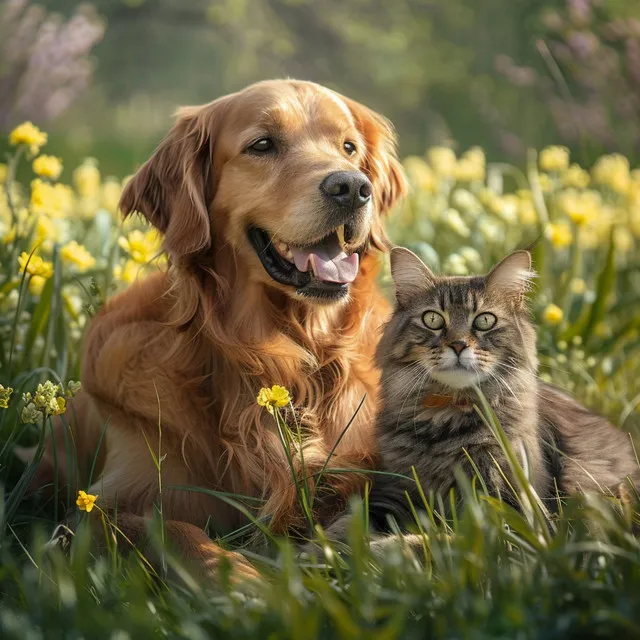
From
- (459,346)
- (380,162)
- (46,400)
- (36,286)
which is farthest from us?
(36,286)

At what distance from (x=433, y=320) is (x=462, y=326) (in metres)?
0.09

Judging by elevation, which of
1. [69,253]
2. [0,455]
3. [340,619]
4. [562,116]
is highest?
[562,116]

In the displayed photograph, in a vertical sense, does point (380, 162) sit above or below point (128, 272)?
above

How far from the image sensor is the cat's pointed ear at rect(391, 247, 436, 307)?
263 cm

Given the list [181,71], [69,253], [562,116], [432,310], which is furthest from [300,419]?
[181,71]

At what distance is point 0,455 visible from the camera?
259 centimetres

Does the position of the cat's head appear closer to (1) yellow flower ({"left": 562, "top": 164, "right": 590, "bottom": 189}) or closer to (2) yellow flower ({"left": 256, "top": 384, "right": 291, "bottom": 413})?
(2) yellow flower ({"left": 256, "top": 384, "right": 291, "bottom": 413})

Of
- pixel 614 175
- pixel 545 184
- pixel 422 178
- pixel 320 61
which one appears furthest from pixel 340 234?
pixel 320 61

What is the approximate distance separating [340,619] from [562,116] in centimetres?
709

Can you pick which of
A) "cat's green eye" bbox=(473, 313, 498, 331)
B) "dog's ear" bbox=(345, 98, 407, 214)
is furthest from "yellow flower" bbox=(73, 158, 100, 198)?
"cat's green eye" bbox=(473, 313, 498, 331)

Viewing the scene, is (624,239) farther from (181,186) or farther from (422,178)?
(181,186)

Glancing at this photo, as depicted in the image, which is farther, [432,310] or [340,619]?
[432,310]

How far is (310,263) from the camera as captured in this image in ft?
9.08

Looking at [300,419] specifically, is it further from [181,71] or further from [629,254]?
[181,71]
